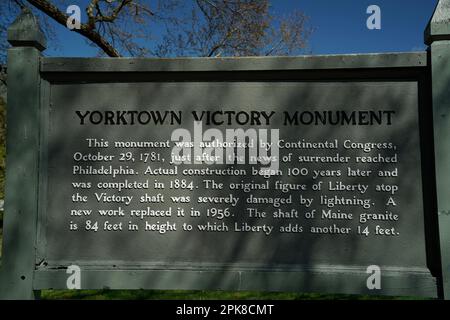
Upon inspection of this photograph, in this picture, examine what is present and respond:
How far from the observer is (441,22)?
3.20m

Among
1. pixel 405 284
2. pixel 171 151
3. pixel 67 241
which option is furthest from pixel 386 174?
pixel 67 241

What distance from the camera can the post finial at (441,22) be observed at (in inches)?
126

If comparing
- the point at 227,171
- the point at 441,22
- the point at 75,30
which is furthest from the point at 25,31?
the point at 75,30

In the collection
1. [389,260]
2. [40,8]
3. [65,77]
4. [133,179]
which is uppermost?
[40,8]

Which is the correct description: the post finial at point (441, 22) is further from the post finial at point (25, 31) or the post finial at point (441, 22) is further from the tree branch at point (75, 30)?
the tree branch at point (75, 30)

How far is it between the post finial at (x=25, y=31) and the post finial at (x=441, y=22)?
3.59 meters

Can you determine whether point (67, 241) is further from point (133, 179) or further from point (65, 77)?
point (65, 77)

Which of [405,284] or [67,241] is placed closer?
[405,284]

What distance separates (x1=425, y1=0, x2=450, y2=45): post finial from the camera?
320 centimetres

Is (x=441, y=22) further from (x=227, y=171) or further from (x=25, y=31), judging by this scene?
(x=25, y=31)

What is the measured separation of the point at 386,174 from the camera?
3.26 m

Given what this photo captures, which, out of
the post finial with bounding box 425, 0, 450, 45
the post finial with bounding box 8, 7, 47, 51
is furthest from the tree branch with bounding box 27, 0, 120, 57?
the post finial with bounding box 425, 0, 450, 45

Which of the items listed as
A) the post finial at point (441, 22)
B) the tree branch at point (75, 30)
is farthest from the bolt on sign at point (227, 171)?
the tree branch at point (75, 30)

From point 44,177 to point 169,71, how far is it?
1526mm
